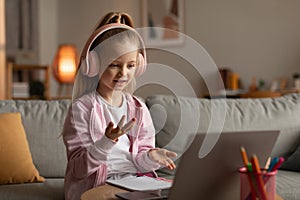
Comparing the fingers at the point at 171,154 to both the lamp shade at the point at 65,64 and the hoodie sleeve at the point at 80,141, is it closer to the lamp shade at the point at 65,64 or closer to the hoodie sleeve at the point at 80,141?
the hoodie sleeve at the point at 80,141

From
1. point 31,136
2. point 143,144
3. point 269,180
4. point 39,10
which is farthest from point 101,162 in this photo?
point 39,10

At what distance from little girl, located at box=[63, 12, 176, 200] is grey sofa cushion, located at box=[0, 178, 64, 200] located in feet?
1.24

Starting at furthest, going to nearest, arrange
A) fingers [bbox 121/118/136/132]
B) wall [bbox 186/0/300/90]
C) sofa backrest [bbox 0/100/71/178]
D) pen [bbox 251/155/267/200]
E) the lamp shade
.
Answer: the lamp shade < wall [bbox 186/0/300/90] < sofa backrest [bbox 0/100/71/178] < fingers [bbox 121/118/136/132] < pen [bbox 251/155/267/200]

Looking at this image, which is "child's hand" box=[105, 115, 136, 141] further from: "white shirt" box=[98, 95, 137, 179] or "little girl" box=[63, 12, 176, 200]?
"white shirt" box=[98, 95, 137, 179]

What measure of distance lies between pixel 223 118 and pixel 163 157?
3.68 feet

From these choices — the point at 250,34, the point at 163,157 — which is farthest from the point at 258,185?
the point at 250,34

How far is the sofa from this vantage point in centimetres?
257

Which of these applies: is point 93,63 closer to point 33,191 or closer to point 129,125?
point 129,125

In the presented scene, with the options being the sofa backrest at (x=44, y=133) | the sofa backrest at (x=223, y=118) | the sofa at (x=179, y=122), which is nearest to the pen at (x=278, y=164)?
the sofa at (x=179, y=122)

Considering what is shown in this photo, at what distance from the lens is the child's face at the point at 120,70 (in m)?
1.71

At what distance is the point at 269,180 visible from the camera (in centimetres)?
126

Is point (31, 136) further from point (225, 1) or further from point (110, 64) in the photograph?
point (225, 1)

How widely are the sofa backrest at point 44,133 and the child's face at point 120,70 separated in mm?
930

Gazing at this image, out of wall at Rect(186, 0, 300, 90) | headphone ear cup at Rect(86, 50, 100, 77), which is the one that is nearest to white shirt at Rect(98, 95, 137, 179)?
headphone ear cup at Rect(86, 50, 100, 77)
